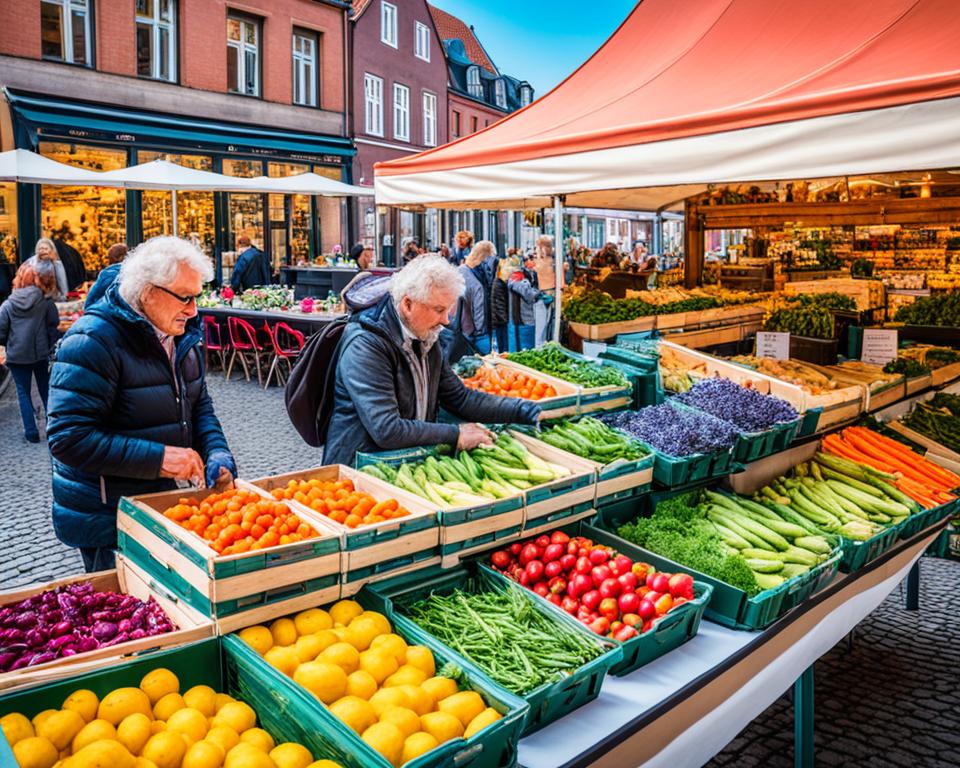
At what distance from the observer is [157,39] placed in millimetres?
20031

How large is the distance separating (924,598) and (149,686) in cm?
497

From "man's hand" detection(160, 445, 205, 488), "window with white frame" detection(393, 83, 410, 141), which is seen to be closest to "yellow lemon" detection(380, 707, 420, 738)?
"man's hand" detection(160, 445, 205, 488)

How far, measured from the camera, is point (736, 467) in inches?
165

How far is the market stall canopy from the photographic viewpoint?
3348 millimetres

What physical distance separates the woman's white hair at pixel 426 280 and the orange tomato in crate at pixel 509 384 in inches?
51.4

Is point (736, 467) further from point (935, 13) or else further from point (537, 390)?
point (935, 13)

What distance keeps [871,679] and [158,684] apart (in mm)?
3798

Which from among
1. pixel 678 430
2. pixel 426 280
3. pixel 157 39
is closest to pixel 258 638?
pixel 426 280

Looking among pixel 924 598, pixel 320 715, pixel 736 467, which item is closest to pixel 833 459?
pixel 736 467

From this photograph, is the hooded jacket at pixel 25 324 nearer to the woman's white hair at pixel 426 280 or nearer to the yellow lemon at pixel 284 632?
the woman's white hair at pixel 426 280

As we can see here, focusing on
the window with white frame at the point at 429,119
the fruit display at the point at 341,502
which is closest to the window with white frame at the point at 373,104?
the window with white frame at the point at 429,119

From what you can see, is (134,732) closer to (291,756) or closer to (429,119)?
(291,756)

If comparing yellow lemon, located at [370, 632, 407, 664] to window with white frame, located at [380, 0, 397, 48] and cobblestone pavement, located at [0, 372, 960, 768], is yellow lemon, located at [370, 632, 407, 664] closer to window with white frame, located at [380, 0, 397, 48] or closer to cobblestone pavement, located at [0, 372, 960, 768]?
cobblestone pavement, located at [0, 372, 960, 768]

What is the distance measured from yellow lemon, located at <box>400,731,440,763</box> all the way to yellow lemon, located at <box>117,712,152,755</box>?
2.04 feet
